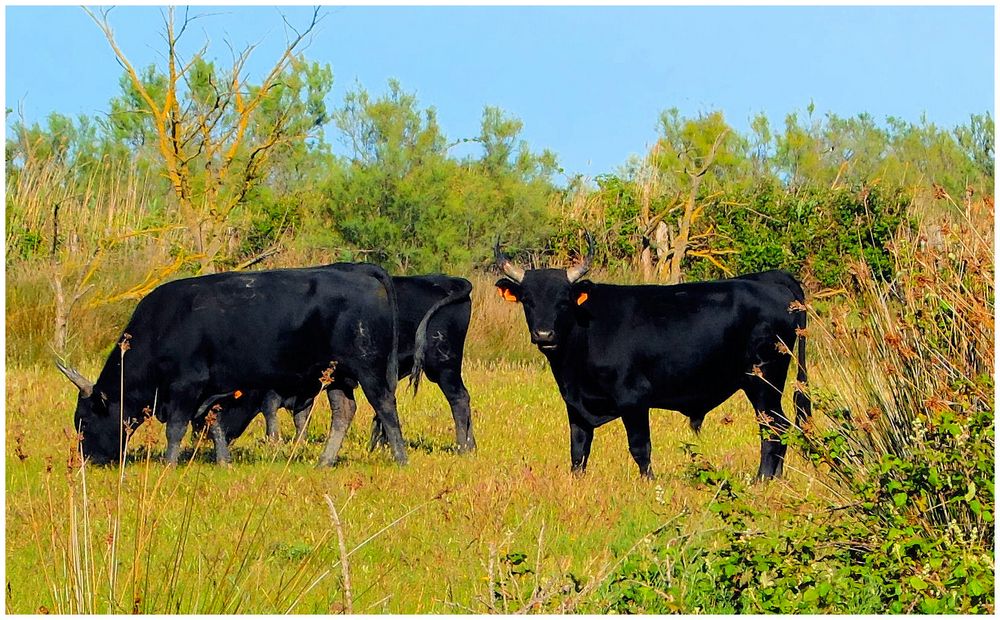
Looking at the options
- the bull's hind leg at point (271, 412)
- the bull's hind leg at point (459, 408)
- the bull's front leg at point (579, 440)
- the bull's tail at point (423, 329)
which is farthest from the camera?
the bull's hind leg at point (271, 412)

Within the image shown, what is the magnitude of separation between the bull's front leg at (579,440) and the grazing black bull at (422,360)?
1634mm

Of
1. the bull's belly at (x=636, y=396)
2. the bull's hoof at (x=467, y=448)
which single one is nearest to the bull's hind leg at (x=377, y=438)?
the bull's hoof at (x=467, y=448)

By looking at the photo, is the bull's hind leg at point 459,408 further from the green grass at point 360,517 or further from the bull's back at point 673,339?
the bull's back at point 673,339

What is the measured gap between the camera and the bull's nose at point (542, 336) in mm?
9750

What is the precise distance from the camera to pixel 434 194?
24844mm

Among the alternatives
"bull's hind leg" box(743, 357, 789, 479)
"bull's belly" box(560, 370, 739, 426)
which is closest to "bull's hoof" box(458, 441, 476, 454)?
"bull's belly" box(560, 370, 739, 426)

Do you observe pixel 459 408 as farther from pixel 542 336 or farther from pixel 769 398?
pixel 769 398

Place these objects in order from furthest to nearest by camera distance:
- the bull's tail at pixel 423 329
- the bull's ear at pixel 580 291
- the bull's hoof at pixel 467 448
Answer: the bull's hoof at pixel 467 448 → the bull's tail at pixel 423 329 → the bull's ear at pixel 580 291

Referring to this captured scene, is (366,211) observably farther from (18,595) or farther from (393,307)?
(18,595)

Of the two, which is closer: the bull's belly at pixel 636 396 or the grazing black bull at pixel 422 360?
the bull's belly at pixel 636 396

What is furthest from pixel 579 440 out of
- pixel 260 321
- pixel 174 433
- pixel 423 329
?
pixel 174 433

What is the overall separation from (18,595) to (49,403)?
23.7ft

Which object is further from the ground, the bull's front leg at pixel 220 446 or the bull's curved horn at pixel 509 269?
the bull's curved horn at pixel 509 269

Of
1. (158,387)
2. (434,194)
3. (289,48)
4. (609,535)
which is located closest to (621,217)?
(434,194)
